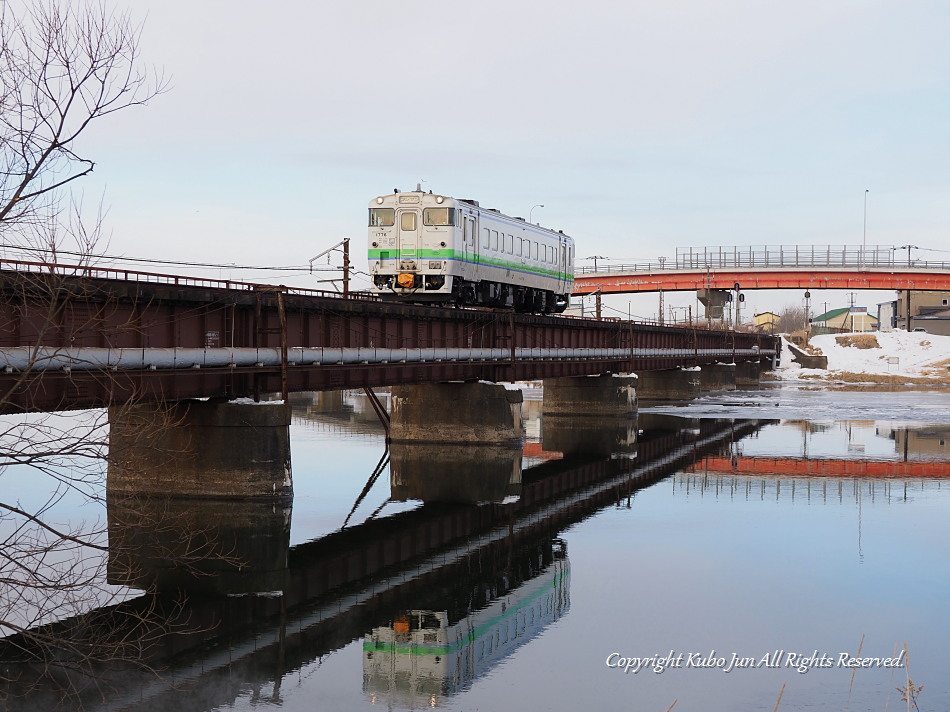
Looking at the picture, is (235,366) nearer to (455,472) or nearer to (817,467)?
(455,472)

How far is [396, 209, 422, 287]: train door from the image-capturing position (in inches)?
1547

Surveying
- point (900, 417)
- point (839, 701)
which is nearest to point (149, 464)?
point (839, 701)

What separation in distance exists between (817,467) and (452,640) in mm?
25325

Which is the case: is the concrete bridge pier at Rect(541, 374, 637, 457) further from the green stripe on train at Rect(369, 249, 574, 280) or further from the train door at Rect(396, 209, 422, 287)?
the train door at Rect(396, 209, 422, 287)

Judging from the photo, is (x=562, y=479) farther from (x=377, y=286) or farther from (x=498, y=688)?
(x=498, y=688)

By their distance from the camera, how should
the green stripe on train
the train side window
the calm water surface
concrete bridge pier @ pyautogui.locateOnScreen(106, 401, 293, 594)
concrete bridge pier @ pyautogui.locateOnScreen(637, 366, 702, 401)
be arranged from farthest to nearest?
concrete bridge pier @ pyautogui.locateOnScreen(637, 366, 702, 401)
the green stripe on train
the train side window
concrete bridge pier @ pyautogui.locateOnScreen(106, 401, 293, 594)
the calm water surface

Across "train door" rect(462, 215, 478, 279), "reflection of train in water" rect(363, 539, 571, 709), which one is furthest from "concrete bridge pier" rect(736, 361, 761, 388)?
"reflection of train in water" rect(363, 539, 571, 709)

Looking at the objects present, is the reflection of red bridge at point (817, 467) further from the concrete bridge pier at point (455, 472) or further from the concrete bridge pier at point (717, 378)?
the concrete bridge pier at point (717, 378)

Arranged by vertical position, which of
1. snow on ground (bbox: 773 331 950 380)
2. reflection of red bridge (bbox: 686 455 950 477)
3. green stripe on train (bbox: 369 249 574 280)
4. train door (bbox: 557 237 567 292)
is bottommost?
reflection of red bridge (bbox: 686 455 950 477)

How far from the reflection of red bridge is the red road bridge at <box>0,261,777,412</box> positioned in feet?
29.1

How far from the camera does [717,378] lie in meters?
92.6

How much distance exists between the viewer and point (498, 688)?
14.1 m

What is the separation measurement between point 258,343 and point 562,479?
13340 millimetres

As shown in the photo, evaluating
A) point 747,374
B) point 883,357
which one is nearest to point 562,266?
point 747,374
